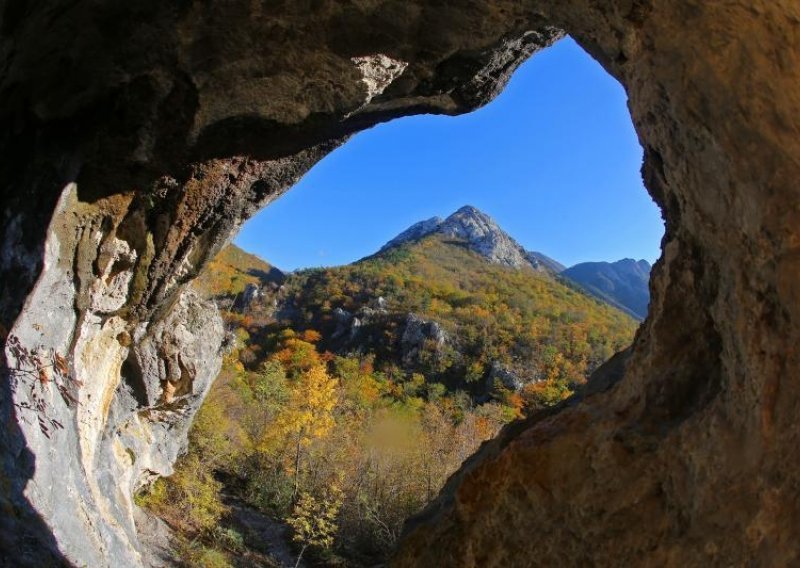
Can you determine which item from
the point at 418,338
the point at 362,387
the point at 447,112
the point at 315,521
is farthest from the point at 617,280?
the point at 447,112

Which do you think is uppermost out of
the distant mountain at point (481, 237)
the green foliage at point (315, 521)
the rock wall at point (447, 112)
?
the distant mountain at point (481, 237)

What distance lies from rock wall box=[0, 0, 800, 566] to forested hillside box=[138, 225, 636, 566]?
8394mm

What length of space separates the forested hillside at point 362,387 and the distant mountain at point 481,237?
126 inches

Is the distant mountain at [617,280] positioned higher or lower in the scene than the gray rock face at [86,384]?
higher

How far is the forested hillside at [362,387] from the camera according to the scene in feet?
63.0

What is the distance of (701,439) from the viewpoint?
3.69 meters

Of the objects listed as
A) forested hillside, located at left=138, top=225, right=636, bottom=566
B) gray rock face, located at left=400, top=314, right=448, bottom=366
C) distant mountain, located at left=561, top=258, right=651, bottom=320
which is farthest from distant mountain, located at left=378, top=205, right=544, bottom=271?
gray rock face, located at left=400, top=314, right=448, bottom=366

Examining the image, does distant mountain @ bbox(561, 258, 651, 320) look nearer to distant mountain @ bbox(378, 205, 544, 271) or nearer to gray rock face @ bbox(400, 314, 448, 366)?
distant mountain @ bbox(378, 205, 544, 271)

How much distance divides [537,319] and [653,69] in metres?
55.3

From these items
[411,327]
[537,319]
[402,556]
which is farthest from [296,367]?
[402,556]

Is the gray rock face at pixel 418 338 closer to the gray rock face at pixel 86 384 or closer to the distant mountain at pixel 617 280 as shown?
the gray rock face at pixel 86 384

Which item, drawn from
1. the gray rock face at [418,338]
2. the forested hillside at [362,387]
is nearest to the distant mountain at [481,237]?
the forested hillside at [362,387]

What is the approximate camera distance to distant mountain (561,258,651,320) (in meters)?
106

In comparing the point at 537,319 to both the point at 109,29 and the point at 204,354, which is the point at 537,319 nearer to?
the point at 204,354
